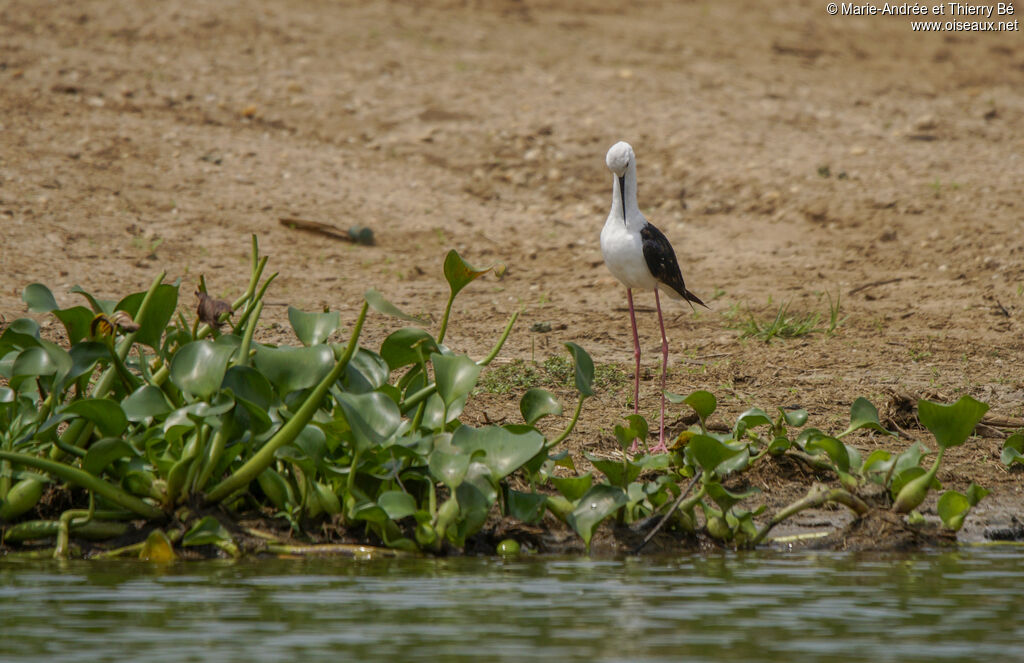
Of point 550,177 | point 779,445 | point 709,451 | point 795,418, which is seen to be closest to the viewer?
point 709,451

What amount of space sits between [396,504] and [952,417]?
1.96m

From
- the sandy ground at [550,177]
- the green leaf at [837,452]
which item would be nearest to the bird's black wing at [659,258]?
the sandy ground at [550,177]

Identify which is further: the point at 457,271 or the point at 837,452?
the point at 837,452

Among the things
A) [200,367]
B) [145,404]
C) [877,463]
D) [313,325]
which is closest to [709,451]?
[877,463]

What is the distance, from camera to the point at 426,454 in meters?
4.41

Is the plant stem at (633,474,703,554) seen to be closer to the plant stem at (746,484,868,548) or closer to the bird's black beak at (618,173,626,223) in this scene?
the plant stem at (746,484,868,548)

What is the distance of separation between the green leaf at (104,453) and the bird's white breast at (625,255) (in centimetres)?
298

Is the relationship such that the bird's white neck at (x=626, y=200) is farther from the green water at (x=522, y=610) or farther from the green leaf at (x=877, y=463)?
the green water at (x=522, y=610)

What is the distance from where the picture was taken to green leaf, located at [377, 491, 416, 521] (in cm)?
426

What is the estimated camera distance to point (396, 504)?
428 centimetres

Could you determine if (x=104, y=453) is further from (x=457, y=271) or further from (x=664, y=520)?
(x=664, y=520)

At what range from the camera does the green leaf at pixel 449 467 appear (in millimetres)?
4180

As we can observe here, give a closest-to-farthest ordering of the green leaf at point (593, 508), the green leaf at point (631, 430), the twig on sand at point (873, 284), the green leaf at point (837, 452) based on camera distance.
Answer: the green leaf at point (593, 508), the green leaf at point (837, 452), the green leaf at point (631, 430), the twig on sand at point (873, 284)

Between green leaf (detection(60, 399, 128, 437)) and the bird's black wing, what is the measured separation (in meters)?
2.95
